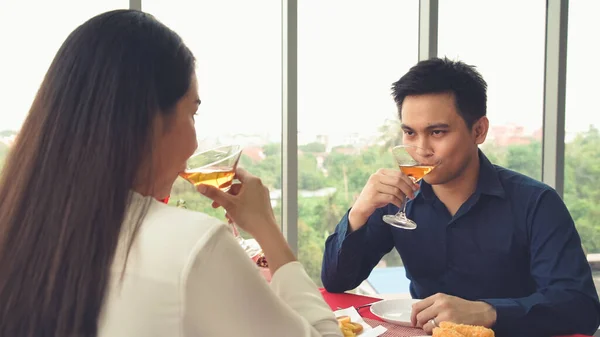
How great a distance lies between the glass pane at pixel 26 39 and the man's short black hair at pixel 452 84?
4.99ft

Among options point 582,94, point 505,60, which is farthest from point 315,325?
point 582,94

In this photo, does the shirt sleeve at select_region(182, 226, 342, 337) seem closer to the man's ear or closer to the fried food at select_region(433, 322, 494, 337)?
the fried food at select_region(433, 322, 494, 337)

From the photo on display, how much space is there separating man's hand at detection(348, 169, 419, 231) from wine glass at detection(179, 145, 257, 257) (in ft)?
2.23

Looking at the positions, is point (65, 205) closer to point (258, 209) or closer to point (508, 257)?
point (258, 209)

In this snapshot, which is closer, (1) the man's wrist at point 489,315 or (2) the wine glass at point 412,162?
(1) the man's wrist at point 489,315

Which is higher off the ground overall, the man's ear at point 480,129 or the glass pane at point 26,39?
the glass pane at point 26,39

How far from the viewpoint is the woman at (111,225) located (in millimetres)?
850

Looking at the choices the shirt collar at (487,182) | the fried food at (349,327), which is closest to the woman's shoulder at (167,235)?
the fried food at (349,327)

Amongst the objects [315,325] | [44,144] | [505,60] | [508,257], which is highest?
[505,60]

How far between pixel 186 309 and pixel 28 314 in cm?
24

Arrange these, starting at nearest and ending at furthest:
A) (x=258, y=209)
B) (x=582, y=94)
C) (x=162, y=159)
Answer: (x=162, y=159) → (x=258, y=209) → (x=582, y=94)

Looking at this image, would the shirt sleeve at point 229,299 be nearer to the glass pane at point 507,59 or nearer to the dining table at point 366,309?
the dining table at point 366,309

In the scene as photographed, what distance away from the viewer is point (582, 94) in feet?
12.5

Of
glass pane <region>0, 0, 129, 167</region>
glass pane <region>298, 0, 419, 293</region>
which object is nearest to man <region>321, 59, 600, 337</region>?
glass pane <region>298, 0, 419, 293</region>
